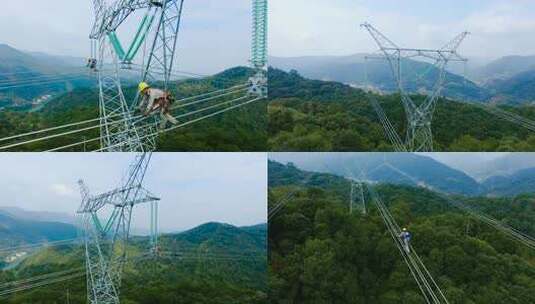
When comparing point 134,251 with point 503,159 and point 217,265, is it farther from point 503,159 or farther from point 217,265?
point 503,159

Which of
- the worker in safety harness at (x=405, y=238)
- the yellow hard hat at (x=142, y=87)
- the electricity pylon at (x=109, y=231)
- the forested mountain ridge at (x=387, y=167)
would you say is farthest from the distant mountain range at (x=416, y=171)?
the yellow hard hat at (x=142, y=87)

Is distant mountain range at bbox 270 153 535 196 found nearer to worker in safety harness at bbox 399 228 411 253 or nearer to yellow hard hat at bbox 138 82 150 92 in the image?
worker in safety harness at bbox 399 228 411 253

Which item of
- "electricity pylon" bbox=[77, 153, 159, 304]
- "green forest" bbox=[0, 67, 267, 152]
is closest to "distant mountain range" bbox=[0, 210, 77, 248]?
"electricity pylon" bbox=[77, 153, 159, 304]

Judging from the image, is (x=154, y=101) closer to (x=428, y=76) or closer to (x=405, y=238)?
(x=428, y=76)

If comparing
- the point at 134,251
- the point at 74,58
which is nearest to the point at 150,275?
the point at 134,251

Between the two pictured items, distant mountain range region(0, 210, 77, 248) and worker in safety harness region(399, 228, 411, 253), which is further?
worker in safety harness region(399, 228, 411, 253)

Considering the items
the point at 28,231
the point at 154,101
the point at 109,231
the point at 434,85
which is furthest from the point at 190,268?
the point at 434,85
